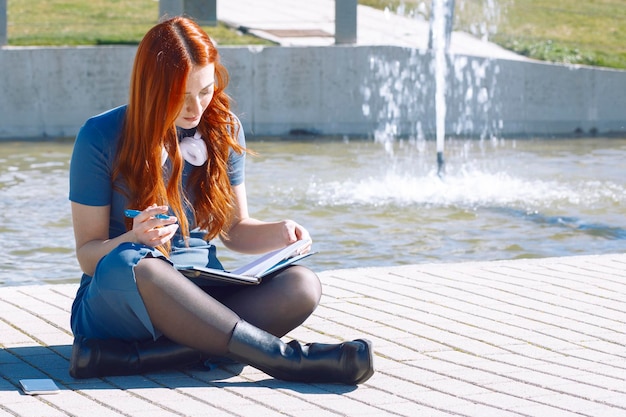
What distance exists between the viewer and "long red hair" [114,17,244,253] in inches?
158

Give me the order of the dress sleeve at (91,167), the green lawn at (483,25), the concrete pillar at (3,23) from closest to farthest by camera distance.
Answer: the dress sleeve at (91,167), the concrete pillar at (3,23), the green lawn at (483,25)

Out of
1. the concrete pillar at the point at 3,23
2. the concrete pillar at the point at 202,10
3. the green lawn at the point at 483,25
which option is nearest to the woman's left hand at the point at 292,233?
the concrete pillar at the point at 3,23

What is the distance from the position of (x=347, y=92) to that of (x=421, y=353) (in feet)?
35.9

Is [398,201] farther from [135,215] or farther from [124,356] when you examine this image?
[135,215]

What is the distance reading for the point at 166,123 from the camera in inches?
159

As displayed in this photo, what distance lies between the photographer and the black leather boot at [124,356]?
13.7 ft

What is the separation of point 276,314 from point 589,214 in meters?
5.56

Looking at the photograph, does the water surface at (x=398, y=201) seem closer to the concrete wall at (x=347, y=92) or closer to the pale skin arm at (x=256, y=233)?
the concrete wall at (x=347, y=92)

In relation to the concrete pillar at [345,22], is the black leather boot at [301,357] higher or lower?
lower

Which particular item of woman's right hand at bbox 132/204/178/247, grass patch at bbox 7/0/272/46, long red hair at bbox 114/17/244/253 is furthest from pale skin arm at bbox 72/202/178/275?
grass patch at bbox 7/0/272/46

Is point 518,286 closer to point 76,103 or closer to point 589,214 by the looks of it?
point 589,214

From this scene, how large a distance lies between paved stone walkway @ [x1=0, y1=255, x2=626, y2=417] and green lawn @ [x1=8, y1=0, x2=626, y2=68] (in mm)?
10555

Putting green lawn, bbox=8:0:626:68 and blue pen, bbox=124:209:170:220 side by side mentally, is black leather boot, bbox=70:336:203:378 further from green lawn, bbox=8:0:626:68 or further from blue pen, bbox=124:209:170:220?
green lawn, bbox=8:0:626:68

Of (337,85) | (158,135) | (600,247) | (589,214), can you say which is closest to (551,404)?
(158,135)
